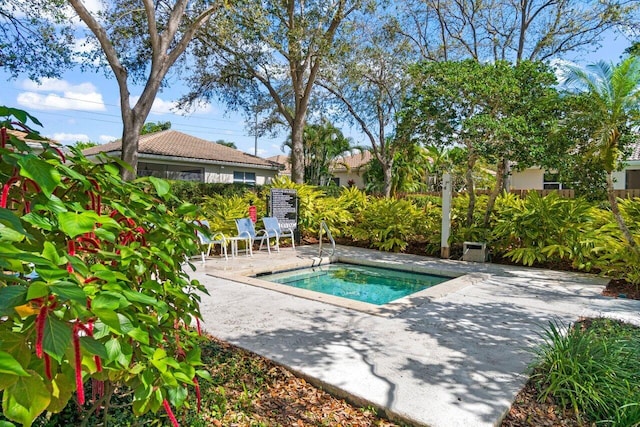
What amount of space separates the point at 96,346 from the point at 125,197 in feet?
2.99

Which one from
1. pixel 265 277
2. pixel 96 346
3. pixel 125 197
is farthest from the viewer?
pixel 265 277

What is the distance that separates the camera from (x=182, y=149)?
21219 mm

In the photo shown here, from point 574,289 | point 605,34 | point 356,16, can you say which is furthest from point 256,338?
point 605,34

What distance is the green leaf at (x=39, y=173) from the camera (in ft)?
3.29

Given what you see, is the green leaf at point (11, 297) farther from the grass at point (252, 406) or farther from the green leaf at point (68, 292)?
the grass at point (252, 406)

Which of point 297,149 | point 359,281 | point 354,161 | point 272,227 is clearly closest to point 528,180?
point 297,149

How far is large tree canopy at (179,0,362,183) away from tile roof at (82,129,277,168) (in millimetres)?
4034

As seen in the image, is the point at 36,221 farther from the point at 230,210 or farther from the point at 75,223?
the point at 230,210

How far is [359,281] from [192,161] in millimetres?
14118

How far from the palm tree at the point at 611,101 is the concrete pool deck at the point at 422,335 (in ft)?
7.70

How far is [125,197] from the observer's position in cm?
176

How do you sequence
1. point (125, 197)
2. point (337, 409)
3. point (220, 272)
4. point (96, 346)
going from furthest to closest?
point (220, 272) → point (337, 409) → point (125, 197) → point (96, 346)

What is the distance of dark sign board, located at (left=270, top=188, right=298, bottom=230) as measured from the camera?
11.2m

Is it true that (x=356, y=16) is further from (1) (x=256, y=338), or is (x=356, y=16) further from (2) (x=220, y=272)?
(1) (x=256, y=338)
